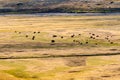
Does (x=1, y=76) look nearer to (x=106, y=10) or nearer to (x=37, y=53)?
(x=37, y=53)

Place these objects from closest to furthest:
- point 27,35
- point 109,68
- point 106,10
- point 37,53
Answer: point 109,68
point 37,53
point 27,35
point 106,10

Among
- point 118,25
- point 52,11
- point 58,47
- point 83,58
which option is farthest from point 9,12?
point 83,58

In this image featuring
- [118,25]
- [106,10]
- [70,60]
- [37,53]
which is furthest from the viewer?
[106,10]

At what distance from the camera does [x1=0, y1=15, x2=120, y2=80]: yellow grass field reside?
226ft

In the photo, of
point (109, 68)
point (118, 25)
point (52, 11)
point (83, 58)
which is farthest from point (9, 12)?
point (109, 68)

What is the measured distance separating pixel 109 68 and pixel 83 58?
43.0ft

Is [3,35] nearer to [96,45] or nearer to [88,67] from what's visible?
[96,45]

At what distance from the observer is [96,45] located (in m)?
101

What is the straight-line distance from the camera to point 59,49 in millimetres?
96250

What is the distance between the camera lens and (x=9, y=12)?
641ft

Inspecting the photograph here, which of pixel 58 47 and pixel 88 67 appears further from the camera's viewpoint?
pixel 58 47

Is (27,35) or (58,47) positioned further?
(27,35)

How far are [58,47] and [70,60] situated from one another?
1592 centimetres

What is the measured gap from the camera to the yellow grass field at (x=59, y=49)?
69000mm
